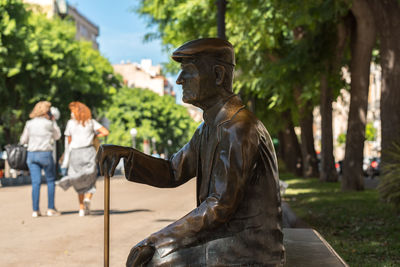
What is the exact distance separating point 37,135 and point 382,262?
21.7 feet

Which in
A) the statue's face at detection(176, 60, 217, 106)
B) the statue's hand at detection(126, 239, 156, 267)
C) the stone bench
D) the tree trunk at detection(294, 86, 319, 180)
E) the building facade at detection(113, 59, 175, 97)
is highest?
the building facade at detection(113, 59, 175, 97)

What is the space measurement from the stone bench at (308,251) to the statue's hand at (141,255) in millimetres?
911

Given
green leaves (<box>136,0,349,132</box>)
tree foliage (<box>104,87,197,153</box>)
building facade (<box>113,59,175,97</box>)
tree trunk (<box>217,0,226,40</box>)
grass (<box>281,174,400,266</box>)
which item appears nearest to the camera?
grass (<box>281,174,400,266</box>)

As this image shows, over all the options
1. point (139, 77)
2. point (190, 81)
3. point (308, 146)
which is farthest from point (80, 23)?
point (190, 81)

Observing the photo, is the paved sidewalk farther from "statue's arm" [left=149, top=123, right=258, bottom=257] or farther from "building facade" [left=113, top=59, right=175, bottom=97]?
"building facade" [left=113, top=59, right=175, bottom=97]

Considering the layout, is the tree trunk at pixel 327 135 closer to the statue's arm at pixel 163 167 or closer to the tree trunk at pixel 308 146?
the tree trunk at pixel 308 146

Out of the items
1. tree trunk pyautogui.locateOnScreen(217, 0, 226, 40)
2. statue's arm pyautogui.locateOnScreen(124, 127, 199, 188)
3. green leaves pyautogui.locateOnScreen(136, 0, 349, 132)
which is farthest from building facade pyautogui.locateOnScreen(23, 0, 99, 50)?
statue's arm pyautogui.locateOnScreen(124, 127, 199, 188)

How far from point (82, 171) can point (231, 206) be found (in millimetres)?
8660

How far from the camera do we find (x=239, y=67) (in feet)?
75.5

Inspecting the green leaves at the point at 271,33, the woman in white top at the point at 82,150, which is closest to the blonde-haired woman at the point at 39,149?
the woman in white top at the point at 82,150

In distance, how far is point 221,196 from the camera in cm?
264

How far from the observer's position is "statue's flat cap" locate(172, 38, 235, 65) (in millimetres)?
2832

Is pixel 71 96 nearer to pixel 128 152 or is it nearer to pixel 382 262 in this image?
pixel 382 262

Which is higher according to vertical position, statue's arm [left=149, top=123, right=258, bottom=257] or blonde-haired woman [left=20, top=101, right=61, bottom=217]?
blonde-haired woman [left=20, top=101, right=61, bottom=217]
